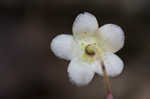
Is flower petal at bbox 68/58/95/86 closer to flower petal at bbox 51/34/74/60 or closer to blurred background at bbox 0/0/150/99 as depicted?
flower petal at bbox 51/34/74/60

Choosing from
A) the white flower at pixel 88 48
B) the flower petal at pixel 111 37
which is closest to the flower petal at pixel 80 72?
the white flower at pixel 88 48

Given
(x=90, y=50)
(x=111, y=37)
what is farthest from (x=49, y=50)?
(x=111, y=37)

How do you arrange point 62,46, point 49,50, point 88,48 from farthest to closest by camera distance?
point 49,50 → point 88,48 → point 62,46

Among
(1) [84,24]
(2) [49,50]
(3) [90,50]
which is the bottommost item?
(2) [49,50]

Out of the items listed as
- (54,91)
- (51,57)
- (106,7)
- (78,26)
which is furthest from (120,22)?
(78,26)

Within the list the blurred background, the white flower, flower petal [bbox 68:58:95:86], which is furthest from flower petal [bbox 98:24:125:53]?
the blurred background

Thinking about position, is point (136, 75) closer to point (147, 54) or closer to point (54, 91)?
point (147, 54)

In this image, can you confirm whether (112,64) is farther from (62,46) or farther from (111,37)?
(62,46)

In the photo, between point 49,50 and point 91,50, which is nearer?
point 91,50
